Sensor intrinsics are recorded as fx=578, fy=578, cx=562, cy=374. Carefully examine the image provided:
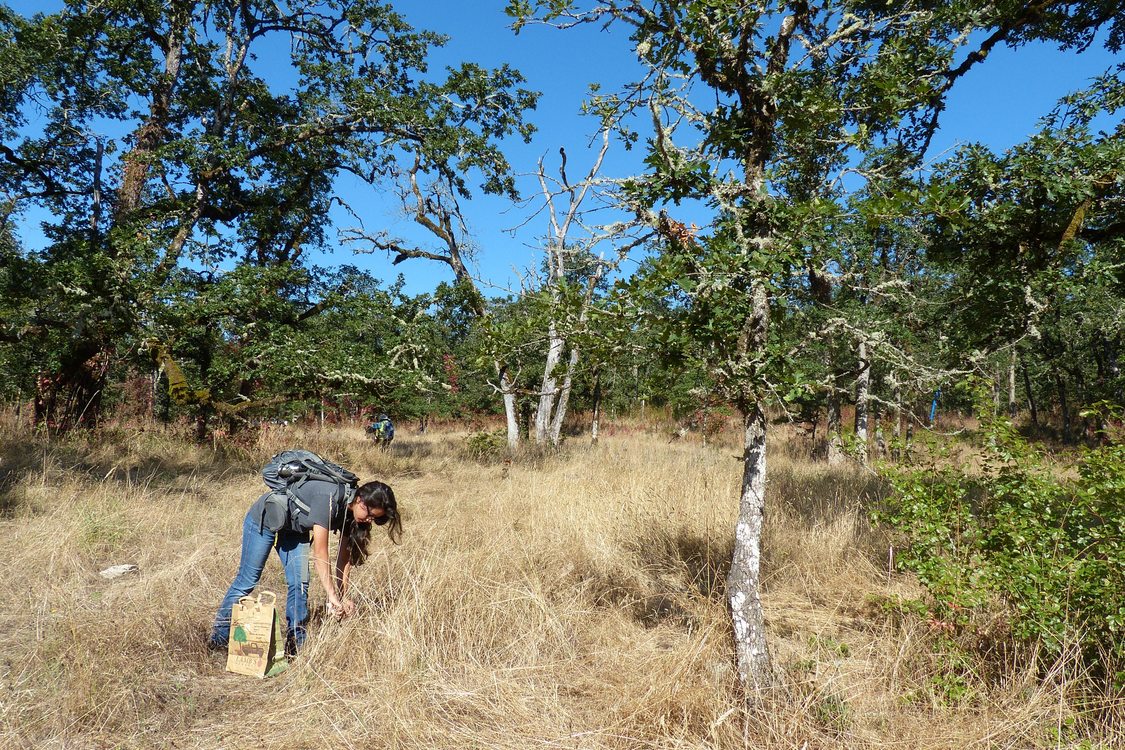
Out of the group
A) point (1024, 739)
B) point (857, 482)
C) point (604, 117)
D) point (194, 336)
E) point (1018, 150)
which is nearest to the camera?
point (1024, 739)

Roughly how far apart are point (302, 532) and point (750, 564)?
2506 mm

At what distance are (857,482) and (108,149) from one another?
14628 mm

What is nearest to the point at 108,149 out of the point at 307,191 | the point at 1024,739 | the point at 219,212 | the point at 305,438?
the point at 219,212

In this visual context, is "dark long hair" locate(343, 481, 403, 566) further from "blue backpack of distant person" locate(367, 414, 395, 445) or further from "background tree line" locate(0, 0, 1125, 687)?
"blue backpack of distant person" locate(367, 414, 395, 445)

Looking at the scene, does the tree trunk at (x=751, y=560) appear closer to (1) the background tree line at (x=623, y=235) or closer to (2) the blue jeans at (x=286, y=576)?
(1) the background tree line at (x=623, y=235)

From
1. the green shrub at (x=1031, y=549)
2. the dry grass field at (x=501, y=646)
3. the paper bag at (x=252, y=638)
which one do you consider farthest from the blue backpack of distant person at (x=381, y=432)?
the green shrub at (x=1031, y=549)

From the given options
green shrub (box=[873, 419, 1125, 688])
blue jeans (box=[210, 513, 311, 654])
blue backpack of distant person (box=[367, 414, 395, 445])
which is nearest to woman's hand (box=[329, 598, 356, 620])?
blue jeans (box=[210, 513, 311, 654])

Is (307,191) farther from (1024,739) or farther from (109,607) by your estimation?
(1024,739)

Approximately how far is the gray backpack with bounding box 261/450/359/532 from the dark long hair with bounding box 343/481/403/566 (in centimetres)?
11

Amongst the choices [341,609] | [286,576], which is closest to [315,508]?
[286,576]

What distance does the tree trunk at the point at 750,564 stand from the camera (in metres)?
2.88

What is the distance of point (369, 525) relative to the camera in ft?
11.5

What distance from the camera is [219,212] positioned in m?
11.1

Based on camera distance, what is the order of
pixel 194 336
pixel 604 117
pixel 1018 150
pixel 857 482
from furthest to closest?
pixel 194 336
pixel 857 482
pixel 1018 150
pixel 604 117
